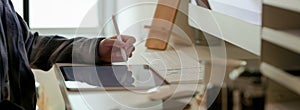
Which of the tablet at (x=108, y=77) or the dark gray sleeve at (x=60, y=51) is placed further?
the dark gray sleeve at (x=60, y=51)

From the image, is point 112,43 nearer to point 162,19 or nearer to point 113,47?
point 113,47

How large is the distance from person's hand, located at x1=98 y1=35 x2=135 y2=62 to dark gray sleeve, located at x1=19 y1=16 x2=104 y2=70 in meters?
0.02

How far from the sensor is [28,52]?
132cm

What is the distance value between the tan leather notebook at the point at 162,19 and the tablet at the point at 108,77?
0.33 metres

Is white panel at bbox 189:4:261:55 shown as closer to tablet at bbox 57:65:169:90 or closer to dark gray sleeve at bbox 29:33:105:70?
tablet at bbox 57:65:169:90

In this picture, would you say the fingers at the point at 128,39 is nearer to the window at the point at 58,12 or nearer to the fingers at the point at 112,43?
the fingers at the point at 112,43

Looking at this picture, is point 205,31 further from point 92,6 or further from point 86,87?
point 92,6

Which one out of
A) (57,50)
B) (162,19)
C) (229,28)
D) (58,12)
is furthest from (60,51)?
(58,12)

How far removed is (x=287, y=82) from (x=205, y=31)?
0.62 meters

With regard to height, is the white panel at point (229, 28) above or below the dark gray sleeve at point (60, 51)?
above

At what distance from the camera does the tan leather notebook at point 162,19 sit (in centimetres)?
162

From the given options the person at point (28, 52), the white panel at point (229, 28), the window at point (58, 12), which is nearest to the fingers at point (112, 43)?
the person at point (28, 52)

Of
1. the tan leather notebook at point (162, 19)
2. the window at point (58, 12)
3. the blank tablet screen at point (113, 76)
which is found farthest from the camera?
the window at point (58, 12)

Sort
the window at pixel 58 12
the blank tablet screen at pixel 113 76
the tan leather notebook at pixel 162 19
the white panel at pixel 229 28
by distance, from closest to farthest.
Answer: the white panel at pixel 229 28
the blank tablet screen at pixel 113 76
the tan leather notebook at pixel 162 19
the window at pixel 58 12
